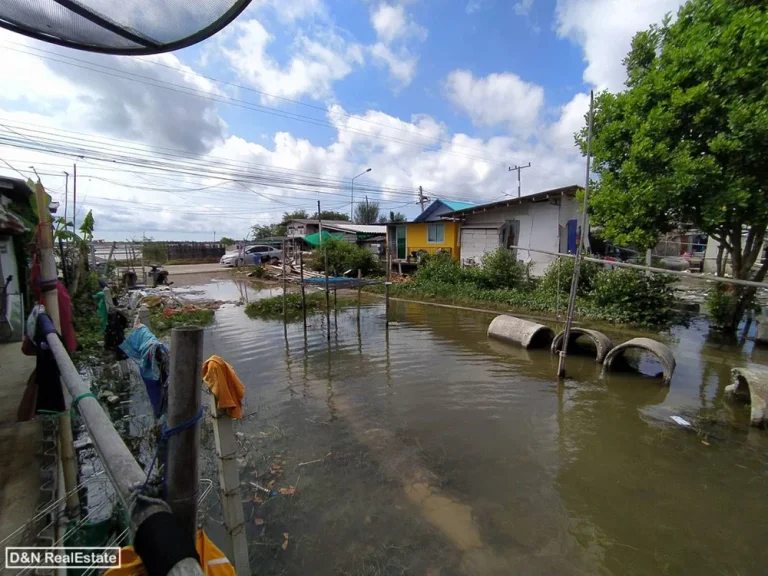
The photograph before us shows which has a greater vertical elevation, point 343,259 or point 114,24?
point 114,24

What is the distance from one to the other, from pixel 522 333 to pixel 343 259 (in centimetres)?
1341

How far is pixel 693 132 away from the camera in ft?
28.9

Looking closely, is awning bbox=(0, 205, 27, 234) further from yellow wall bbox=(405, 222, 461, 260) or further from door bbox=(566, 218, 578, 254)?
door bbox=(566, 218, 578, 254)

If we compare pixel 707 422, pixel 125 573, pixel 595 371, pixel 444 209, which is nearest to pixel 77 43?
pixel 125 573

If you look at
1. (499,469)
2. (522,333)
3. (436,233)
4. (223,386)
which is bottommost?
(499,469)

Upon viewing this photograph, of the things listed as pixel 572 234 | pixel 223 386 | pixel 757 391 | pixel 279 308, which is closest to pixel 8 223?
pixel 223 386

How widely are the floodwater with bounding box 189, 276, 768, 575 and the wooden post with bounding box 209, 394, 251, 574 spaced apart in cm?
64

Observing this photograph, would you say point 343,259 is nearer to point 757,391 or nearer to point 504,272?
point 504,272

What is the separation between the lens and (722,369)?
826 centimetres

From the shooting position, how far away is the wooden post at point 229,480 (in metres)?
2.80

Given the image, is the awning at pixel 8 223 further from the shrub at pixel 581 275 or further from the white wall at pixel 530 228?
the white wall at pixel 530 228

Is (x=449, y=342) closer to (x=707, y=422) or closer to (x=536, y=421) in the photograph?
(x=536, y=421)

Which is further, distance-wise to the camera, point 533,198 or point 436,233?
point 436,233

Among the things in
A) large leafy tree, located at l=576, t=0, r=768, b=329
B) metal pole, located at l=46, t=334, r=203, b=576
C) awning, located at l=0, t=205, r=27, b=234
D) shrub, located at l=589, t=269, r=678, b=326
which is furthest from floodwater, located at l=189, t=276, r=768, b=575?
awning, located at l=0, t=205, r=27, b=234
